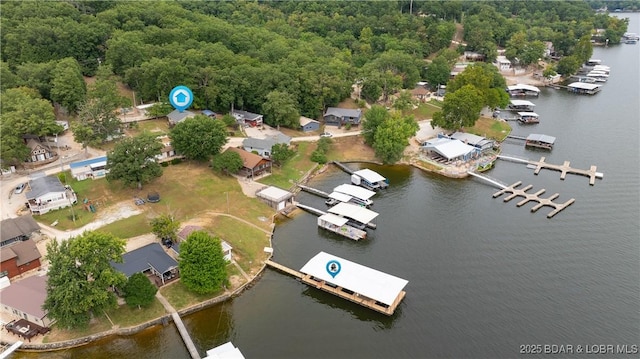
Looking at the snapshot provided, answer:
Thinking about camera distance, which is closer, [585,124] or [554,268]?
[554,268]

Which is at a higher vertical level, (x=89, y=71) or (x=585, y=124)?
(x=89, y=71)

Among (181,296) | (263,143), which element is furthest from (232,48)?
(181,296)

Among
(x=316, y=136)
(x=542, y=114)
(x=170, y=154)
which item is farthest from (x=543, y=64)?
(x=170, y=154)

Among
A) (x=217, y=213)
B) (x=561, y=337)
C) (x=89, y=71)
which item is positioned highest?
(x=89, y=71)

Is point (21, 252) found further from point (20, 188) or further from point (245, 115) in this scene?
point (245, 115)

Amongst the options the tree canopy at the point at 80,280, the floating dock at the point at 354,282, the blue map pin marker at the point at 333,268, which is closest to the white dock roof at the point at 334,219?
the floating dock at the point at 354,282

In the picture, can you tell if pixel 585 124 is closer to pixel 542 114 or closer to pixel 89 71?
pixel 542 114

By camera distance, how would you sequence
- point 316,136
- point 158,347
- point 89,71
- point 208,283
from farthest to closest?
point 89,71
point 316,136
point 208,283
point 158,347

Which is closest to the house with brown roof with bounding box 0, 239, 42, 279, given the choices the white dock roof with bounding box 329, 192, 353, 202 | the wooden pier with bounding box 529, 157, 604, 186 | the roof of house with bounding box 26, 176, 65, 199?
the roof of house with bounding box 26, 176, 65, 199
